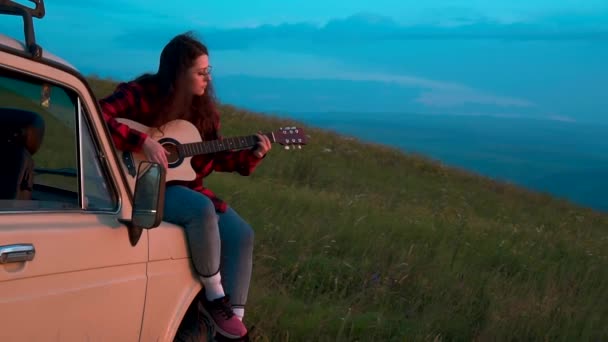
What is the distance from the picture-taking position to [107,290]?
2994mm

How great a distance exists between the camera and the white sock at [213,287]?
373 centimetres

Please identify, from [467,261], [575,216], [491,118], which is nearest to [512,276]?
[467,261]

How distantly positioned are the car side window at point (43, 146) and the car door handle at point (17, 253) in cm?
25

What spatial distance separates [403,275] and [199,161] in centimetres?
311

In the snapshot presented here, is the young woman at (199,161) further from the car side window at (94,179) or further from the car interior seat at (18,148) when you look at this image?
the car interior seat at (18,148)

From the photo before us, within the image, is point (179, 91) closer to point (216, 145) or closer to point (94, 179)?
point (216, 145)

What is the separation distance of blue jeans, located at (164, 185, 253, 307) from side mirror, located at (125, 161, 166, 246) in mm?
611

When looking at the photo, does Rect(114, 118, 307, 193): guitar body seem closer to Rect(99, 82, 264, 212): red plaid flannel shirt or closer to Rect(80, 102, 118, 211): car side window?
Rect(99, 82, 264, 212): red plaid flannel shirt

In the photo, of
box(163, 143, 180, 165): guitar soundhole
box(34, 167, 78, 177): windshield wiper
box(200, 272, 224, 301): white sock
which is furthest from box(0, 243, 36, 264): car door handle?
box(163, 143, 180, 165): guitar soundhole

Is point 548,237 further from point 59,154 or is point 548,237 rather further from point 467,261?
point 59,154

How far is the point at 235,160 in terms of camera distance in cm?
454

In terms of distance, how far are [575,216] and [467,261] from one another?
1134 cm

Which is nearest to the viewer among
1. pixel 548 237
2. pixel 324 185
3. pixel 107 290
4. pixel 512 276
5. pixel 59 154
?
pixel 107 290

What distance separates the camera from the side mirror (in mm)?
3008
